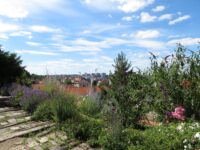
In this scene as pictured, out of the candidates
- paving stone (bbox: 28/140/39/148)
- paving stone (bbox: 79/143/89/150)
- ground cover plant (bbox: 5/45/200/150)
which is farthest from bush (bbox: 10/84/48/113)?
paving stone (bbox: 79/143/89/150)

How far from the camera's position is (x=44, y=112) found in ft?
26.1

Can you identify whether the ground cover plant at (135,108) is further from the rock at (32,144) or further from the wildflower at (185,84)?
the rock at (32,144)

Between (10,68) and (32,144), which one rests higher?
(10,68)

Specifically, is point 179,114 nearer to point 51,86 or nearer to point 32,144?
point 32,144

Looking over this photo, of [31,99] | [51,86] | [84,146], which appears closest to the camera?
[84,146]

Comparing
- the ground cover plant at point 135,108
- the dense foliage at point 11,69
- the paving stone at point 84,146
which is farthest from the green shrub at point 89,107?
the dense foliage at point 11,69

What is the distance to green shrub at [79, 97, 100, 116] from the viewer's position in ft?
27.7

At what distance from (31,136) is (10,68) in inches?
373

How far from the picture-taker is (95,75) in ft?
35.9

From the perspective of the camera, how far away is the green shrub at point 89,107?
843cm

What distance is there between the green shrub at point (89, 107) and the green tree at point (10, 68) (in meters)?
6.92

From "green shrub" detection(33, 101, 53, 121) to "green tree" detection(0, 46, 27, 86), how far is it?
23.1 ft

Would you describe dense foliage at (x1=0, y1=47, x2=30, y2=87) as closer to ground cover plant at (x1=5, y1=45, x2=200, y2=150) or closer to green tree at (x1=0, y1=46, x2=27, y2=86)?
green tree at (x1=0, y1=46, x2=27, y2=86)

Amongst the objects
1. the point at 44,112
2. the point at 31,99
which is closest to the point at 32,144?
the point at 44,112
